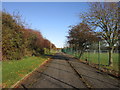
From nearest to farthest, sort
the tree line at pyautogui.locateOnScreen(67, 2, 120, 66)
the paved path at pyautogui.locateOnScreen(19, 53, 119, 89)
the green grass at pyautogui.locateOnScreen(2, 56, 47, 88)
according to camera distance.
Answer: the paved path at pyautogui.locateOnScreen(19, 53, 119, 89) → the green grass at pyautogui.locateOnScreen(2, 56, 47, 88) → the tree line at pyautogui.locateOnScreen(67, 2, 120, 66)

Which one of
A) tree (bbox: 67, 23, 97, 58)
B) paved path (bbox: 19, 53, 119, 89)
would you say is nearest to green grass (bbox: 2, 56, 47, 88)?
paved path (bbox: 19, 53, 119, 89)

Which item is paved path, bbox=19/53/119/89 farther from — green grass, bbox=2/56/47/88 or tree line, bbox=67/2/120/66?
tree line, bbox=67/2/120/66

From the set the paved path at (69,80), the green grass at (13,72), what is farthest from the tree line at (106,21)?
the green grass at (13,72)

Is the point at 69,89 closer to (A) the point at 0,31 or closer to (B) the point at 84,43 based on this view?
(A) the point at 0,31

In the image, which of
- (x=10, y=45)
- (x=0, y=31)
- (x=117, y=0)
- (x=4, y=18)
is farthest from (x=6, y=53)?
(x=117, y=0)

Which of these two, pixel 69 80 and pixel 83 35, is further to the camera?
pixel 83 35

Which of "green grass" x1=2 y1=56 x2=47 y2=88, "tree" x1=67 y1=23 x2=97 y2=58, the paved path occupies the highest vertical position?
"tree" x1=67 y1=23 x2=97 y2=58

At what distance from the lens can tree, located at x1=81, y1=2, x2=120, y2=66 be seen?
10.8 m

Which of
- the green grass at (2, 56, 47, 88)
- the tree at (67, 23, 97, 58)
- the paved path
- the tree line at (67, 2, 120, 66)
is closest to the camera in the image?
the paved path

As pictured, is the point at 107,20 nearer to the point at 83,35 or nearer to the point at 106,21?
the point at 106,21

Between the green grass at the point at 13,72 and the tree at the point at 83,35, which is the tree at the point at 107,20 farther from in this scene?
the green grass at the point at 13,72

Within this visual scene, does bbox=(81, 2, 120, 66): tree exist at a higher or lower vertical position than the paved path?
higher

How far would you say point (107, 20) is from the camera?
11430 mm

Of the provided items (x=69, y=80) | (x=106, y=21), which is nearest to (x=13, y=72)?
(x=69, y=80)
